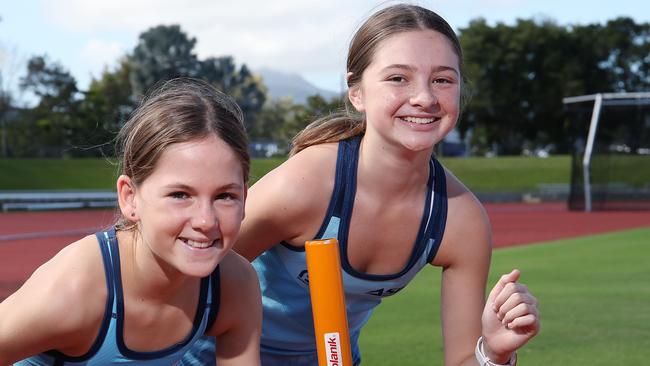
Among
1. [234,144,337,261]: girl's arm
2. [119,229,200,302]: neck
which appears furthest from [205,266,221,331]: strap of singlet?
[234,144,337,261]: girl's arm

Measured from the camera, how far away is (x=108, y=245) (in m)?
3.14

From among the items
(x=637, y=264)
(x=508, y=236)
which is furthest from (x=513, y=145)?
(x=637, y=264)

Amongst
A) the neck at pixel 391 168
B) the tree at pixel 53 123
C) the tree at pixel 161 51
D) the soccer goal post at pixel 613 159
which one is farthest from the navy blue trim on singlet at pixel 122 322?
the tree at pixel 161 51

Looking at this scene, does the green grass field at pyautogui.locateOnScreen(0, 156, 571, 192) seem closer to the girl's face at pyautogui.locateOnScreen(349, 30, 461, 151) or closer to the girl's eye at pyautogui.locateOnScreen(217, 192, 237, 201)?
the girl's face at pyautogui.locateOnScreen(349, 30, 461, 151)

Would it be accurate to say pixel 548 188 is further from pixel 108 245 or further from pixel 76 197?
pixel 108 245

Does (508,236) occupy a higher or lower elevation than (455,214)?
lower

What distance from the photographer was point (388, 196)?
3678mm

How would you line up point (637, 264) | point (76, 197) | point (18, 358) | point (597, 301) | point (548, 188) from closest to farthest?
point (18, 358), point (597, 301), point (637, 264), point (76, 197), point (548, 188)

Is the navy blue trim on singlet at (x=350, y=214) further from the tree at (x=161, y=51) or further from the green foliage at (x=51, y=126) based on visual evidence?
the tree at (x=161, y=51)

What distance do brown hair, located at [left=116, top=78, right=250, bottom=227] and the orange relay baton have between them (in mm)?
938

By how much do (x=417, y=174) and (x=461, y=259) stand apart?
0.35 metres

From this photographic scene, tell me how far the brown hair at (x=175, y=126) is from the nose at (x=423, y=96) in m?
0.56

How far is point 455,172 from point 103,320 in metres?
41.5

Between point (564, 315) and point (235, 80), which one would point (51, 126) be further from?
point (564, 315)
